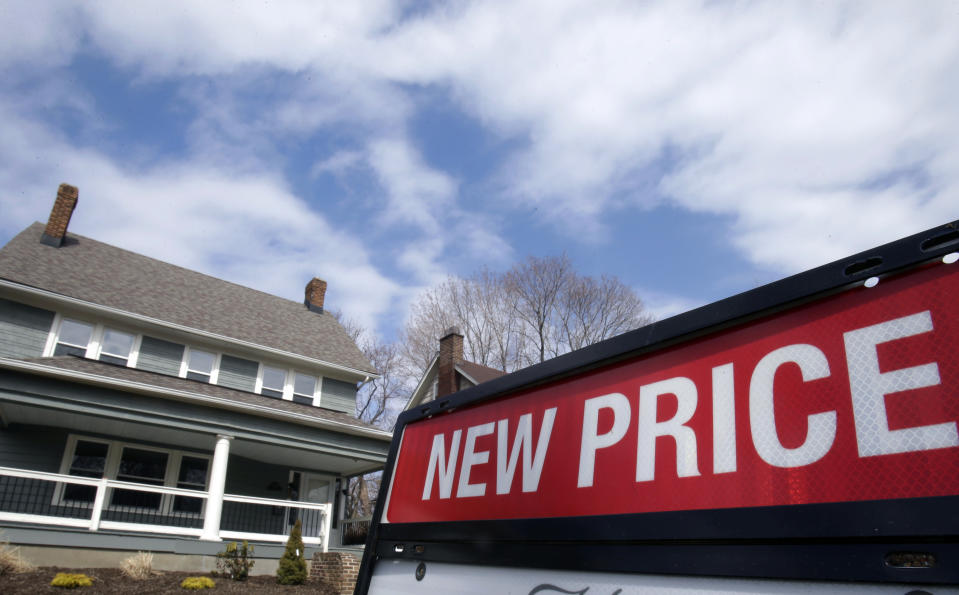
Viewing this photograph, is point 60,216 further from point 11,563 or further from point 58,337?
point 11,563

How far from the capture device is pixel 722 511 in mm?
1857

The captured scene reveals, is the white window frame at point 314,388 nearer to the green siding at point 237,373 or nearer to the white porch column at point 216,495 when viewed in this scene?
the green siding at point 237,373

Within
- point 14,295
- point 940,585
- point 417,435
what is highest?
point 14,295

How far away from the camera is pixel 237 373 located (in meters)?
19.4

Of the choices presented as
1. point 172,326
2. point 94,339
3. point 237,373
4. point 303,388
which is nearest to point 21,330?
point 94,339

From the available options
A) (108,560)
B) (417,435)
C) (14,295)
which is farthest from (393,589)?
(14,295)

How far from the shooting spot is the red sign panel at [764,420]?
1.59 m

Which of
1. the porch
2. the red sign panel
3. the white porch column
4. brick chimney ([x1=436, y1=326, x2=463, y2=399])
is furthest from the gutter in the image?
the red sign panel

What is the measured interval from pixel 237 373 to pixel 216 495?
5.26m

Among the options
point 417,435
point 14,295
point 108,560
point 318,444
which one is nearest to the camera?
point 417,435

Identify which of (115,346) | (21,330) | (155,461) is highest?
(115,346)

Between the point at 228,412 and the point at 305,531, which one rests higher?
the point at 228,412

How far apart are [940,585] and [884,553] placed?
0.12 meters

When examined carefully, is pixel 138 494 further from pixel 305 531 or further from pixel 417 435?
pixel 417 435
